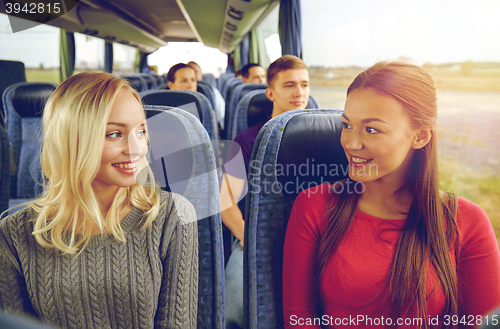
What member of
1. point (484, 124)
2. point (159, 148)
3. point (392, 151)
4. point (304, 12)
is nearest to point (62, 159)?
point (159, 148)

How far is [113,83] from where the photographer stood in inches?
31.3

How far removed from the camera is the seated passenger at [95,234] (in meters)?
0.76

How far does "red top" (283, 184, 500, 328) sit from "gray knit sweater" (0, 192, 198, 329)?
0.28 metres

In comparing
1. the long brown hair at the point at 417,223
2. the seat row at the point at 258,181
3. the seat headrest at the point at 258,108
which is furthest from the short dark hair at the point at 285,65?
the long brown hair at the point at 417,223

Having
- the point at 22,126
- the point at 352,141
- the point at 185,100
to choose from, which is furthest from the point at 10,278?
the point at 22,126

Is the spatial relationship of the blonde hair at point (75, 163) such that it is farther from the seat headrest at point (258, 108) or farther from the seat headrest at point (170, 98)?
the seat headrest at point (258, 108)

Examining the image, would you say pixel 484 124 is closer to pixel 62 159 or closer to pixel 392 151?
pixel 392 151

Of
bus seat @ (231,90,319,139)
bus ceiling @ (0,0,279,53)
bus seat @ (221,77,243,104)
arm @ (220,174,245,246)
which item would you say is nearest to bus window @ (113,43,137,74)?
bus ceiling @ (0,0,279,53)

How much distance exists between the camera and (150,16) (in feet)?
26.7

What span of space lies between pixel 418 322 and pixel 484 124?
76 cm

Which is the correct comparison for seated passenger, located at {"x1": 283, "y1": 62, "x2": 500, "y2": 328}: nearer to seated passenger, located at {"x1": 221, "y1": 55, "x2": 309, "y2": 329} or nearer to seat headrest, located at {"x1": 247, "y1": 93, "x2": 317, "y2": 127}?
seated passenger, located at {"x1": 221, "y1": 55, "x2": 309, "y2": 329}

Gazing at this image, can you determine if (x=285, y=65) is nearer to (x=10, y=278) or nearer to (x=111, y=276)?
(x=111, y=276)

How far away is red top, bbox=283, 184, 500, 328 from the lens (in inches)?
31.9

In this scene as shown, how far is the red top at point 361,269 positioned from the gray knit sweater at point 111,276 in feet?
0.93
